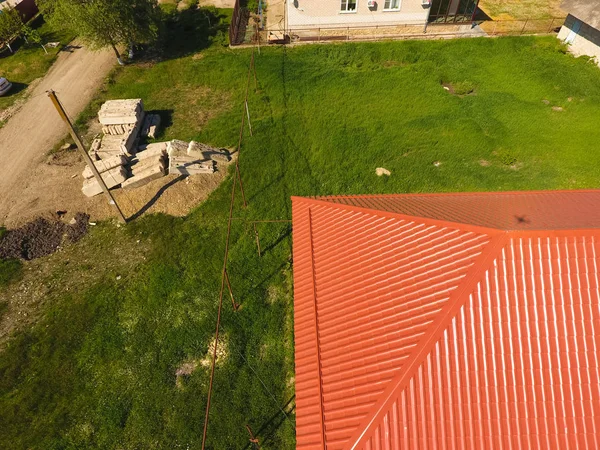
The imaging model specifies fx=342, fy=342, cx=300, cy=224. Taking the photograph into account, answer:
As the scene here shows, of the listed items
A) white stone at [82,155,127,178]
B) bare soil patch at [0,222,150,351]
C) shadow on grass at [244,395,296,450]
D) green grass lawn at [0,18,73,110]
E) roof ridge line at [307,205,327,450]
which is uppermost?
roof ridge line at [307,205,327,450]

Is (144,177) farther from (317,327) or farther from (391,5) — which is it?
(391,5)

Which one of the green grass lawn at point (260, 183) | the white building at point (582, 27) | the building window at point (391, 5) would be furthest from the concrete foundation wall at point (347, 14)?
the white building at point (582, 27)

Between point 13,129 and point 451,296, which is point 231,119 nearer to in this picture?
point 13,129

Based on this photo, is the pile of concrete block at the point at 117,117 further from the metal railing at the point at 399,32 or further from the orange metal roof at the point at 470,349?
the orange metal roof at the point at 470,349

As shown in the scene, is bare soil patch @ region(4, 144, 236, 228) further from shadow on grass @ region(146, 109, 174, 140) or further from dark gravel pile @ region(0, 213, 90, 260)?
shadow on grass @ region(146, 109, 174, 140)

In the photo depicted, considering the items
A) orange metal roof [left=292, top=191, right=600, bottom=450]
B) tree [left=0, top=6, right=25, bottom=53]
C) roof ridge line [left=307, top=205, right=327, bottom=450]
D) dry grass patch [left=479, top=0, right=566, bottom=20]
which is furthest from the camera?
dry grass patch [left=479, top=0, right=566, bottom=20]

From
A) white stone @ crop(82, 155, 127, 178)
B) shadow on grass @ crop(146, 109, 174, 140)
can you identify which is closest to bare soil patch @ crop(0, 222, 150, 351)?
white stone @ crop(82, 155, 127, 178)
